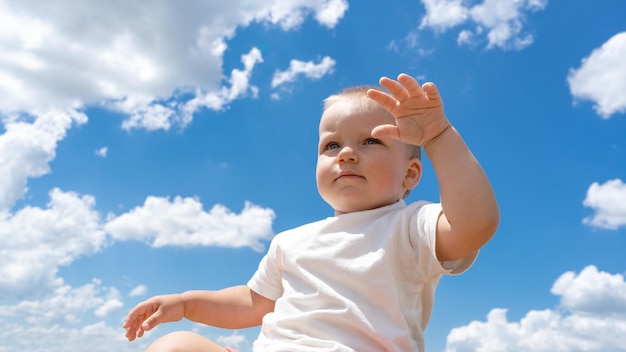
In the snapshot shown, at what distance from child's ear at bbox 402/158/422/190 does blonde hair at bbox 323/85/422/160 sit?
0.14ft

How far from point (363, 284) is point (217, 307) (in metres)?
1.17

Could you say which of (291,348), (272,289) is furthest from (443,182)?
(272,289)

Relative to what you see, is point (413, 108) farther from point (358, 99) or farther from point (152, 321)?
point (152, 321)

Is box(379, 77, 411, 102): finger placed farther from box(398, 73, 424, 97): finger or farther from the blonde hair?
the blonde hair

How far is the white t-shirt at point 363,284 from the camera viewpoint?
9.60 feet

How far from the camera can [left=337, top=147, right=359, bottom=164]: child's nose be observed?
333 cm

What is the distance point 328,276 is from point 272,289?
26.2 inches

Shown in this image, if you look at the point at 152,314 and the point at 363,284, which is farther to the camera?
the point at 152,314

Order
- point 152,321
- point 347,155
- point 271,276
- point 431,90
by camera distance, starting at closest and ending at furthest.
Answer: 1. point 431,90
2. point 347,155
3. point 152,321
4. point 271,276

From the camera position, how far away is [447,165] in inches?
111

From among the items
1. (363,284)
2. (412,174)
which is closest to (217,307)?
(363,284)

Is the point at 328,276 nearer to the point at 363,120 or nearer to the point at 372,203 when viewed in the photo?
the point at 372,203

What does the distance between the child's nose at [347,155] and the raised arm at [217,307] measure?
3.53ft

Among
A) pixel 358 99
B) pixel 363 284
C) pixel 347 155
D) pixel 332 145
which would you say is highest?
pixel 358 99
